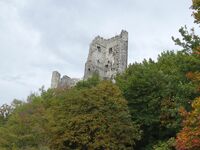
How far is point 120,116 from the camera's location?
29906mm

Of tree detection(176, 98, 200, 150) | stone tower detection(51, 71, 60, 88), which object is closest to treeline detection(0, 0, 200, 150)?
tree detection(176, 98, 200, 150)

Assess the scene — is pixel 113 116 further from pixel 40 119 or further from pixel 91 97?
pixel 40 119

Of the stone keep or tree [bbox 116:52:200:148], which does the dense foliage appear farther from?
the stone keep

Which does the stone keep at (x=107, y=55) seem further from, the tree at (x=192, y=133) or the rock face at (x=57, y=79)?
the tree at (x=192, y=133)

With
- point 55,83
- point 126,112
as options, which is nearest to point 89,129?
point 126,112

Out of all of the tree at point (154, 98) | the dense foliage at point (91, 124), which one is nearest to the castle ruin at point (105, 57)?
the tree at point (154, 98)

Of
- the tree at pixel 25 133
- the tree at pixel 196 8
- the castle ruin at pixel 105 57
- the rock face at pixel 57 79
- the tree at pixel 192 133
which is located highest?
the castle ruin at pixel 105 57

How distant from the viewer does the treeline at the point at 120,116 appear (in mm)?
28453

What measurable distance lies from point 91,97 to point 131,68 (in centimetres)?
1112

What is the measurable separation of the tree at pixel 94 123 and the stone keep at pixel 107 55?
4577 centimetres

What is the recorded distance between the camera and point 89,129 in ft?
97.4

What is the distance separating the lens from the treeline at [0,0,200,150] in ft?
93.4

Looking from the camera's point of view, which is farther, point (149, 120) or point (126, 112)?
point (149, 120)

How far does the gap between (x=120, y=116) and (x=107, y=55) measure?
53.6 m
